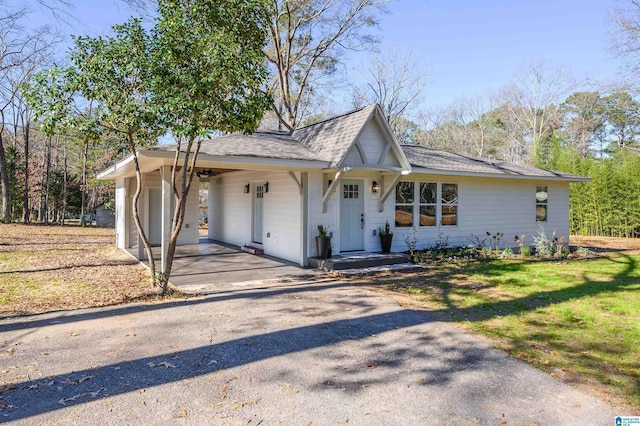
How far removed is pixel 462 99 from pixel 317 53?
19.2 meters

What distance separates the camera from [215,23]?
6.16m

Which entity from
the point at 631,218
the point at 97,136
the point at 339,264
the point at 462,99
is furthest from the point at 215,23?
the point at 462,99

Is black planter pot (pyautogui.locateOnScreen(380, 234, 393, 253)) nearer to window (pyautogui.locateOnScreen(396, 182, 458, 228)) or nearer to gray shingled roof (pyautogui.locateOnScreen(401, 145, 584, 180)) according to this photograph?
window (pyautogui.locateOnScreen(396, 182, 458, 228))

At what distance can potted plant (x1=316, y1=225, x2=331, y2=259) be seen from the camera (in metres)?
9.21

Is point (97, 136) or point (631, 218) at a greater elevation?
point (97, 136)

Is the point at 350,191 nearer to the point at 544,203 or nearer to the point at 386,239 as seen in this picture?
the point at 386,239

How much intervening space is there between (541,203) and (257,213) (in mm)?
9971

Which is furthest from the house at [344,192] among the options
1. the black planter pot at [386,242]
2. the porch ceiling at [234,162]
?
the black planter pot at [386,242]

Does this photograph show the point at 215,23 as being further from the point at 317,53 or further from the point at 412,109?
the point at 412,109

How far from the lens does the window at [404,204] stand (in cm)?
1081

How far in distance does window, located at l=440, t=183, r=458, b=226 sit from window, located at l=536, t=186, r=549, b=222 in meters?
3.89

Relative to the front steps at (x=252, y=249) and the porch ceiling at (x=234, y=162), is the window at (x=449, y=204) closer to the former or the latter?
the porch ceiling at (x=234, y=162)

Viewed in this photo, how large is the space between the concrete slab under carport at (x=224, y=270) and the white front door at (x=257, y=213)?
0.69 metres

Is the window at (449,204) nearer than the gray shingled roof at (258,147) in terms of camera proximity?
No
